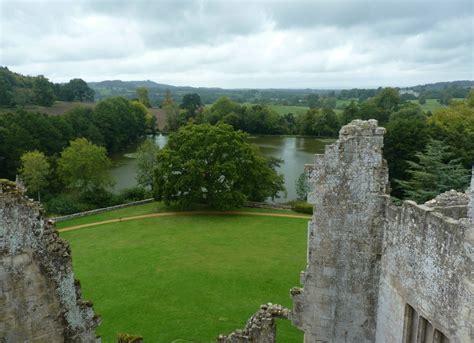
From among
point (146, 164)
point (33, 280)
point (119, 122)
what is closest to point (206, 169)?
point (146, 164)

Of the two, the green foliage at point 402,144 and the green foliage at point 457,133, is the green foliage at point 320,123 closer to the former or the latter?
the green foliage at point 457,133

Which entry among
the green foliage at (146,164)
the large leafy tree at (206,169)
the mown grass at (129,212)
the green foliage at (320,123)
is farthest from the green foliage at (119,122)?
the large leafy tree at (206,169)

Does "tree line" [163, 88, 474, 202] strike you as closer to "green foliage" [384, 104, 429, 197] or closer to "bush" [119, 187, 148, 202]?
"green foliage" [384, 104, 429, 197]

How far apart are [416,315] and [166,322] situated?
12.6m

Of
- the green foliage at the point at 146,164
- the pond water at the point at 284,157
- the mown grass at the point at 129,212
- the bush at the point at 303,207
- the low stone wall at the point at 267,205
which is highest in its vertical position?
the green foliage at the point at 146,164

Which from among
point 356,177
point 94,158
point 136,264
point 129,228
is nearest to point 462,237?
point 356,177

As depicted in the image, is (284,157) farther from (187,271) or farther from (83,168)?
(187,271)

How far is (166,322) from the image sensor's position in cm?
1780

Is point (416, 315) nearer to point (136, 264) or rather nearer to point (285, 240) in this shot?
point (136, 264)

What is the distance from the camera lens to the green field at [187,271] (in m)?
17.8

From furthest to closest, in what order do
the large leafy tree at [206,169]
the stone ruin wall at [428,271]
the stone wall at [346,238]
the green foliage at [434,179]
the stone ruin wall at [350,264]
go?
1. the large leafy tree at [206,169]
2. the green foliage at [434,179]
3. the stone wall at [346,238]
4. the stone ruin wall at [350,264]
5. the stone ruin wall at [428,271]

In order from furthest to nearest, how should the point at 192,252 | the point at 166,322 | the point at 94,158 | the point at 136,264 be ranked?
the point at 94,158 < the point at 192,252 < the point at 136,264 < the point at 166,322

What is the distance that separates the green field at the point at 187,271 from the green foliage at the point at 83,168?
7.00 meters

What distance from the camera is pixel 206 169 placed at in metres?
35.2
